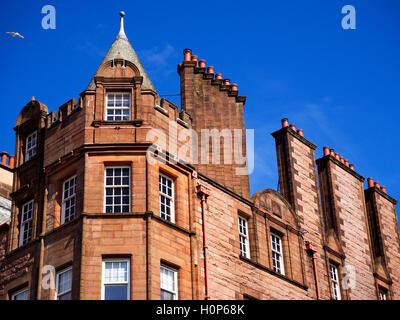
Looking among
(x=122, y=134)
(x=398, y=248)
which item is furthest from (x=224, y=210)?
(x=398, y=248)

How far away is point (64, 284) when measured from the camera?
28719mm

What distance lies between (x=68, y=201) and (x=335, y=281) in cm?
1408

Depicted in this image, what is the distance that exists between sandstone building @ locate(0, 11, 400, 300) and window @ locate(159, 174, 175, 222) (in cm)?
5

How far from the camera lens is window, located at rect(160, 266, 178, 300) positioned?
1135 inches

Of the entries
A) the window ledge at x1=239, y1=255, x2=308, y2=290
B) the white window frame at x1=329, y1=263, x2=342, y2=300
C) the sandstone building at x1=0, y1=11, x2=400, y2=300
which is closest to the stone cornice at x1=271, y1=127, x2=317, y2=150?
the sandstone building at x1=0, y1=11, x2=400, y2=300

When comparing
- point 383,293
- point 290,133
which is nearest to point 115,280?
point 290,133

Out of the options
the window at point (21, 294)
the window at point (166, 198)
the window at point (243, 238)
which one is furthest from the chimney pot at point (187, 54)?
the window at point (21, 294)

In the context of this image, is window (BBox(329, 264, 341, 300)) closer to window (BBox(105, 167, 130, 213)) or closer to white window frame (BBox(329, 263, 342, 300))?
white window frame (BBox(329, 263, 342, 300))

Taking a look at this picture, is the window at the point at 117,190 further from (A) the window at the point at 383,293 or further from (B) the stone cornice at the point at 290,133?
(A) the window at the point at 383,293

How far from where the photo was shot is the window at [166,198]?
1207 inches

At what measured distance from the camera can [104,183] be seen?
30.1 m

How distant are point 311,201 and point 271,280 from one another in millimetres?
6262

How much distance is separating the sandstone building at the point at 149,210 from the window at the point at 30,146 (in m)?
0.08
